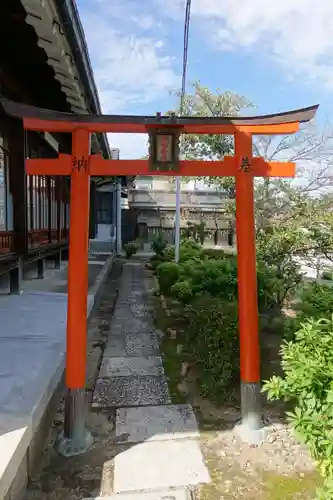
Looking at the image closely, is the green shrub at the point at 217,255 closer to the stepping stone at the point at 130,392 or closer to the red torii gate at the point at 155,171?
the stepping stone at the point at 130,392

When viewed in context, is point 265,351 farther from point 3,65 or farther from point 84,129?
point 3,65

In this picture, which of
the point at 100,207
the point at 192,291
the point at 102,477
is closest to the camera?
the point at 102,477

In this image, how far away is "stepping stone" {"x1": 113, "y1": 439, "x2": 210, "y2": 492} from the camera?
3162 millimetres

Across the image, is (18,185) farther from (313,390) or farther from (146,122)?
(313,390)

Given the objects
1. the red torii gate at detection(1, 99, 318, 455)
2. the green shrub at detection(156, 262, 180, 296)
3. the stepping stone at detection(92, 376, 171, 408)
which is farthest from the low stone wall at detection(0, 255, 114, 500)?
the green shrub at detection(156, 262, 180, 296)

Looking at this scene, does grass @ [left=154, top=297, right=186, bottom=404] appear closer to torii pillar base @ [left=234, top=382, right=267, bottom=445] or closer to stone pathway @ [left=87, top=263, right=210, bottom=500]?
stone pathway @ [left=87, top=263, right=210, bottom=500]

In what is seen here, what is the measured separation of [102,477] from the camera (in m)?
3.28

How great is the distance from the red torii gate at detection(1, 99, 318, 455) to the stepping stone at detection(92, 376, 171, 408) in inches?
35.7

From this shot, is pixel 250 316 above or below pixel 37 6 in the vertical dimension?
below

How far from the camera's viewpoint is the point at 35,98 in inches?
329

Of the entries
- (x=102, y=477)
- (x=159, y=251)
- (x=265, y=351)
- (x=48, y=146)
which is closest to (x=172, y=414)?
(x=102, y=477)


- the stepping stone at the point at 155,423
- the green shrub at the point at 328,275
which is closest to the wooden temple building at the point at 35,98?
the stepping stone at the point at 155,423

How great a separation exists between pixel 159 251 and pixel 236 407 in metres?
13.0

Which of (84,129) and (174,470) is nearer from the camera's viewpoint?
(174,470)
